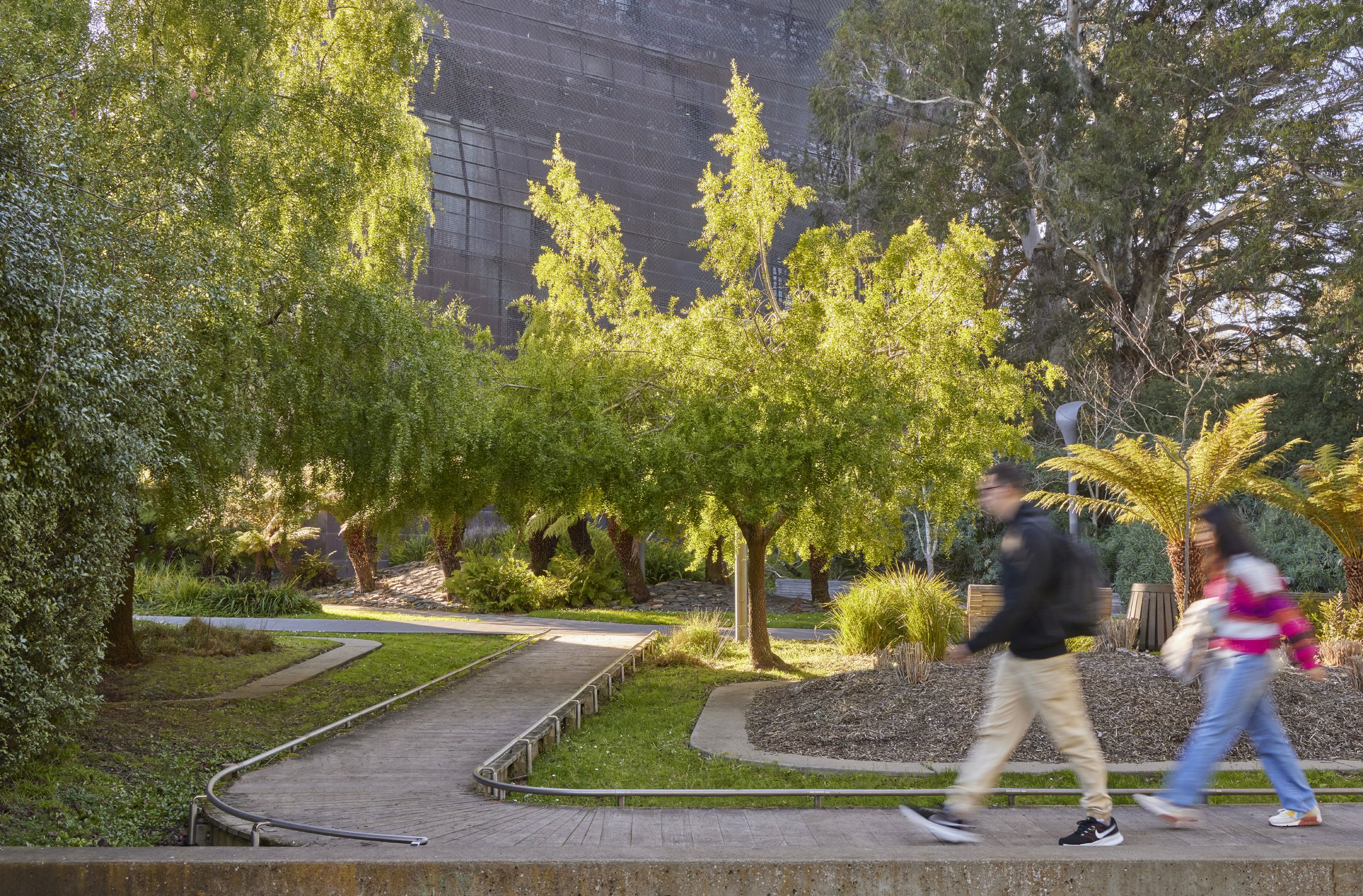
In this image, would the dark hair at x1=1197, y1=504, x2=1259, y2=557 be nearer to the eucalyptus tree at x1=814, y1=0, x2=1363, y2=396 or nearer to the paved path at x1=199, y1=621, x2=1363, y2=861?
the paved path at x1=199, y1=621, x2=1363, y2=861

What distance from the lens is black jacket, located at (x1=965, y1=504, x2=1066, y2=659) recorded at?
189 inches

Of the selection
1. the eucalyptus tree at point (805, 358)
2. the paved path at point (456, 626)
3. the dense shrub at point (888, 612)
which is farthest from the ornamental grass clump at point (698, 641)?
the paved path at point (456, 626)

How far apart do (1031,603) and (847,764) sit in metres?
3.70

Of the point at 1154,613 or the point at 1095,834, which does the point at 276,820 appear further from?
the point at 1154,613

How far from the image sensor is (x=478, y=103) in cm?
4112

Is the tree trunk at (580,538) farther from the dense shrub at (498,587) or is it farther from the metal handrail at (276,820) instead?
the metal handrail at (276,820)

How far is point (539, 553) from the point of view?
88.1 feet

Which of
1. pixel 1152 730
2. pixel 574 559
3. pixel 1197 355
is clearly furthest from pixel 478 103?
pixel 1152 730

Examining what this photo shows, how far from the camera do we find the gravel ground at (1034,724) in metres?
8.32

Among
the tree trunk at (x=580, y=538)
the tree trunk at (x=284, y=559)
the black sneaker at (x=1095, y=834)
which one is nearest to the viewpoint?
the black sneaker at (x=1095, y=834)

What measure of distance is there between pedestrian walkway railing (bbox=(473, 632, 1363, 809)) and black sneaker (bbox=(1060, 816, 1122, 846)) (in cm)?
36

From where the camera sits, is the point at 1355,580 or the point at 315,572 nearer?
the point at 1355,580

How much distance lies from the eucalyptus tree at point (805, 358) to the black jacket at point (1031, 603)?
6.13 meters

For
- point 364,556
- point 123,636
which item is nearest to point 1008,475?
point 123,636
